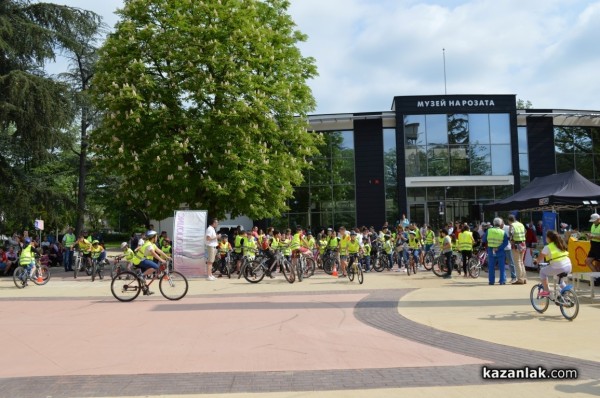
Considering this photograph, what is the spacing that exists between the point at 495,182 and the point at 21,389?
33062mm

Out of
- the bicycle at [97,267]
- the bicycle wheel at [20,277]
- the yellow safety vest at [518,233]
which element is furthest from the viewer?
the bicycle at [97,267]

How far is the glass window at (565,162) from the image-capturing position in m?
36.8

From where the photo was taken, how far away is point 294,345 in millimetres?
Answer: 7703

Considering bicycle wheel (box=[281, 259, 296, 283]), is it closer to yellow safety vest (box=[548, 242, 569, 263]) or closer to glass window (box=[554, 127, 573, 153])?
yellow safety vest (box=[548, 242, 569, 263])

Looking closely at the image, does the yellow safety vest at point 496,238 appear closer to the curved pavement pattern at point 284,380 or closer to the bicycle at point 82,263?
the curved pavement pattern at point 284,380

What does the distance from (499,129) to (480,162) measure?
2597 mm

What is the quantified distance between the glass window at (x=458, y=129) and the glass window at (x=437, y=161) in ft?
2.67

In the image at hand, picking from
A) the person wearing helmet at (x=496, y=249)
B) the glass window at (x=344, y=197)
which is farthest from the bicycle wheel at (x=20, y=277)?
the glass window at (x=344, y=197)

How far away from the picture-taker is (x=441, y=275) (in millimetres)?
18328

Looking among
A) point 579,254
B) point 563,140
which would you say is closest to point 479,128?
point 563,140

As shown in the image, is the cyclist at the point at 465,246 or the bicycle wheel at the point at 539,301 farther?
the cyclist at the point at 465,246

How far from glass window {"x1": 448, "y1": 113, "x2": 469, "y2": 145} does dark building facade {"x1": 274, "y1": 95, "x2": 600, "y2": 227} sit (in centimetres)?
7

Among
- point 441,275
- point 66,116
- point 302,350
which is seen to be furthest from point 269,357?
point 66,116

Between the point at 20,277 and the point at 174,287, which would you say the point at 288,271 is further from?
the point at 20,277
